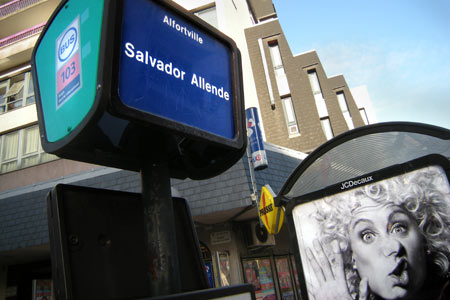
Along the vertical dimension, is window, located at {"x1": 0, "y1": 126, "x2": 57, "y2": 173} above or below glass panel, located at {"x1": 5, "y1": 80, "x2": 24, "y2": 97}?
below

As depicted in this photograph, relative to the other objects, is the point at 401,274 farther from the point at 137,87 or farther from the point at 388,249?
the point at 137,87

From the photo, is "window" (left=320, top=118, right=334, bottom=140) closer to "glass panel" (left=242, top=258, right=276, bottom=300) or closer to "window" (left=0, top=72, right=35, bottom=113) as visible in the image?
"glass panel" (left=242, top=258, right=276, bottom=300)

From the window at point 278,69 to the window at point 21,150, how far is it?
9.96 m

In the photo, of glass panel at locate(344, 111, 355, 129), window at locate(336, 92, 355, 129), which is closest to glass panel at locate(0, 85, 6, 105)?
glass panel at locate(344, 111, 355, 129)

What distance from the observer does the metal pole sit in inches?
45.4

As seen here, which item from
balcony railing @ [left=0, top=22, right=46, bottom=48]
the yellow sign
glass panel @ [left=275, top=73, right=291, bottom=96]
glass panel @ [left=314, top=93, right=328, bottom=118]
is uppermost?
balcony railing @ [left=0, top=22, right=46, bottom=48]

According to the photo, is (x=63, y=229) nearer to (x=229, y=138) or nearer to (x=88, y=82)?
(x=88, y=82)

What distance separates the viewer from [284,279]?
1087 centimetres

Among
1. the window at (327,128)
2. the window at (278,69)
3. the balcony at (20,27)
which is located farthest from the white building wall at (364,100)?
the balcony at (20,27)

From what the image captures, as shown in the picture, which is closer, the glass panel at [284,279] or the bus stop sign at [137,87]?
the bus stop sign at [137,87]

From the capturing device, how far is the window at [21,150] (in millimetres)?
12281

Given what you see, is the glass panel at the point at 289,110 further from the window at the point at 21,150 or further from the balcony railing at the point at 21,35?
the balcony railing at the point at 21,35

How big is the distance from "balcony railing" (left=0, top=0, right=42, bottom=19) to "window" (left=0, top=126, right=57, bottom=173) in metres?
6.78

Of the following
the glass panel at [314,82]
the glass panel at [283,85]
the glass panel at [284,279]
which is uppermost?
the glass panel at [314,82]
